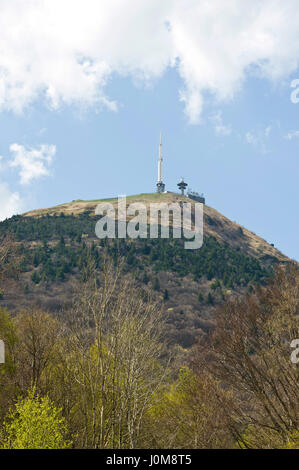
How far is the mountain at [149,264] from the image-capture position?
290 ft

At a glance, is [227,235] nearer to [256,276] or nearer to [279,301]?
[256,276]

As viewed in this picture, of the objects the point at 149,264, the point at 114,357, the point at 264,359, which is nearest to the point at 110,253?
the point at 149,264

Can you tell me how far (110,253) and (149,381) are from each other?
88.2 m

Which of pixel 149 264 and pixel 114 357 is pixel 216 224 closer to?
pixel 149 264

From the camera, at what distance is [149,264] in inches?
4609

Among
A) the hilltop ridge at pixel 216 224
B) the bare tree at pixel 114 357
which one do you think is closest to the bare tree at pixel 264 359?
the bare tree at pixel 114 357

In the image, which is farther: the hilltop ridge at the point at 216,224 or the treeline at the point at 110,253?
the hilltop ridge at the point at 216,224

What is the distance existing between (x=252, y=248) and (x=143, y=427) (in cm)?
14359

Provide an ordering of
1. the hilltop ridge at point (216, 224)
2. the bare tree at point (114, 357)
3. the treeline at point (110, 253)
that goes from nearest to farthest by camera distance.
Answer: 1. the bare tree at point (114, 357)
2. the treeline at point (110, 253)
3. the hilltop ridge at point (216, 224)

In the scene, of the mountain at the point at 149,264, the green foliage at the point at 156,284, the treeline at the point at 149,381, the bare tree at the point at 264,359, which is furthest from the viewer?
the green foliage at the point at 156,284

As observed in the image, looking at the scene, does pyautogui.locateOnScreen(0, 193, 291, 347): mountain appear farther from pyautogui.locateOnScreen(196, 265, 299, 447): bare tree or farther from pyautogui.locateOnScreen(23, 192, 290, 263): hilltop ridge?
pyautogui.locateOnScreen(196, 265, 299, 447): bare tree

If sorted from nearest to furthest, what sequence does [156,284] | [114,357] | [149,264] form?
1. [114,357]
2. [156,284]
3. [149,264]

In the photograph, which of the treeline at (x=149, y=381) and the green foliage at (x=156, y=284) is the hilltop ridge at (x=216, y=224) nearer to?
the green foliage at (x=156, y=284)
